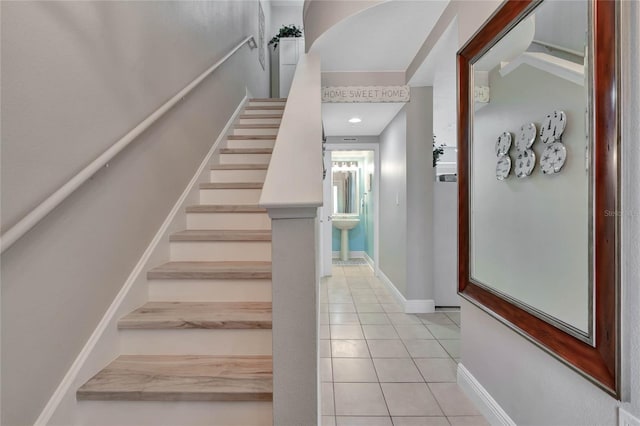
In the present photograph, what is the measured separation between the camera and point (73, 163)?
1.22 meters

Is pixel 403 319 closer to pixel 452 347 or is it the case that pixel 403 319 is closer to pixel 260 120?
pixel 452 347

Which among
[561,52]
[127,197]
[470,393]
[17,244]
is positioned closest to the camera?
[17,244]

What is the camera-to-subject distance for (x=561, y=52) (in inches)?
45.8

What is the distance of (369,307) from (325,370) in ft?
4.67

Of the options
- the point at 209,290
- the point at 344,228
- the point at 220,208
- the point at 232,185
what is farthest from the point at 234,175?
the point at 344,228

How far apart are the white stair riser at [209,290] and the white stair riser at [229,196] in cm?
80

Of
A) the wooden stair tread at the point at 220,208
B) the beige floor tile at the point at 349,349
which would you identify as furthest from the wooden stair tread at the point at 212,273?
the beige floor tile at the point at 349,349

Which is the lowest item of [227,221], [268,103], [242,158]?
[227,221]

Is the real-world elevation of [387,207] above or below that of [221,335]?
above

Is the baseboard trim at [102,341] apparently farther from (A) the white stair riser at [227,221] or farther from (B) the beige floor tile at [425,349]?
(B) the beige floor tile at [425,349]

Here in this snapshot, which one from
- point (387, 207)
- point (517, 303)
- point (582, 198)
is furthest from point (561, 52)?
point (387, 207)

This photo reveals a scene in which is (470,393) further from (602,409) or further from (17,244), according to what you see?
(17,244)

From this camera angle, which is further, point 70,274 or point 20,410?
point 70,274

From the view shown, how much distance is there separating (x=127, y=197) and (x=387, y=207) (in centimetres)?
333
